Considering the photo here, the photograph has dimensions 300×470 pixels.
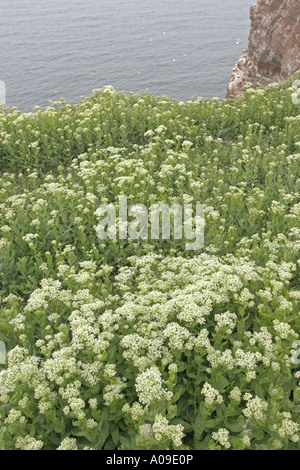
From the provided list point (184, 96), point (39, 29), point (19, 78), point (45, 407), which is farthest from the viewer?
point (39, 29)

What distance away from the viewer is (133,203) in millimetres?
9539

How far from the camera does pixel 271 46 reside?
31156 millimetres

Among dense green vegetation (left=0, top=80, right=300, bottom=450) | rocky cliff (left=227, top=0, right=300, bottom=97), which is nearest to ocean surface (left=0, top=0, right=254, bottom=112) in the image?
rocky cliff (left=227, top=0, right=300, bottom=97)

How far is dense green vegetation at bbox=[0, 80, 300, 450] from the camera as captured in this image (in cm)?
472

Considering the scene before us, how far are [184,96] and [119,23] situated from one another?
38448mm

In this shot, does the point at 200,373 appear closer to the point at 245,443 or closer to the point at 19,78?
the point at 245,443

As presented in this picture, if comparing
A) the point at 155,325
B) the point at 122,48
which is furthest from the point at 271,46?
the point at 122,48

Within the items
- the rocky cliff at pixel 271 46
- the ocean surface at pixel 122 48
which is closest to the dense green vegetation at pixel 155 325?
the rocky cliff at pixel 271 46

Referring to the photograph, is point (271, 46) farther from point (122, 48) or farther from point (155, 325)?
point (122, 48)

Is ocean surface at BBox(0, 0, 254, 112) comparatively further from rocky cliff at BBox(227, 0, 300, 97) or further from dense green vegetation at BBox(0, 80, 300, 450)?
dense green vegetation at BBox(0, 80, 300, 450)

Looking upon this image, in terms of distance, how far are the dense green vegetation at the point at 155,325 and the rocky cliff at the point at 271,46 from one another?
21.5 metres

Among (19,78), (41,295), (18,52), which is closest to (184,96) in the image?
(19,78)

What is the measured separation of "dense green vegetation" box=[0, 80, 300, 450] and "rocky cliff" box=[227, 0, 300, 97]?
70.6ft

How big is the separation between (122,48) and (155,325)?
67315 millimetres
